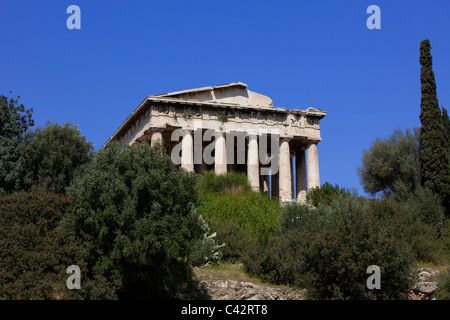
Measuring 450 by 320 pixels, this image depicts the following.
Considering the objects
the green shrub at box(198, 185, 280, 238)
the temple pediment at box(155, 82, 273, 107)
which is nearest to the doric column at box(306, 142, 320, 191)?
the temple pediment at box(155, 82, 273, 107)

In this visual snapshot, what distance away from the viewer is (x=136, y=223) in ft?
57.0

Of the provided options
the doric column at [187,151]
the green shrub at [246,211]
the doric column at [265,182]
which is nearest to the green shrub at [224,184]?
the green shrub at [246,211]

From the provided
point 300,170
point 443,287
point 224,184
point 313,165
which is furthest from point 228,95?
point 443,287

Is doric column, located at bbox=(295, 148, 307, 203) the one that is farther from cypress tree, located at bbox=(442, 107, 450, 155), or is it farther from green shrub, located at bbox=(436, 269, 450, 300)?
green shrub, located at bbox=(436, 269, 450, 300)

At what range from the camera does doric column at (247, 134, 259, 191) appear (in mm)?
33562

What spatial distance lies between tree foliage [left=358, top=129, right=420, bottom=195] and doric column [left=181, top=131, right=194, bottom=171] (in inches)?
434

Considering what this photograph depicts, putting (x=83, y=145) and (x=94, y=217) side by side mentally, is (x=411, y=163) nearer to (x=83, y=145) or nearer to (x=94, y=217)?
(x=83, y=145)

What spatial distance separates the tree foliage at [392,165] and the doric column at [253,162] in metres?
7.29

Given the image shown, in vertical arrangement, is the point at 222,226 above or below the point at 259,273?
above

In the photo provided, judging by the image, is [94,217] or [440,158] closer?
[94,217]

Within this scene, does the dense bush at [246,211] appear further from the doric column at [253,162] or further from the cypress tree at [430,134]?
the cypress tree at [430,134]
